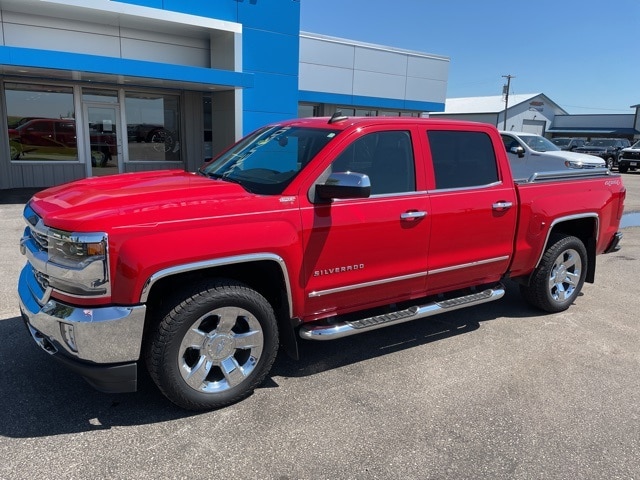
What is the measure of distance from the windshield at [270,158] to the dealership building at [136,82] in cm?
845

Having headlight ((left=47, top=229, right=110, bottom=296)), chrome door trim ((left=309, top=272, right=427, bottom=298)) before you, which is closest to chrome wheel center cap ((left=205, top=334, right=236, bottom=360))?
chrome door trim ((left=309, top=272, right=427, bottom=298))

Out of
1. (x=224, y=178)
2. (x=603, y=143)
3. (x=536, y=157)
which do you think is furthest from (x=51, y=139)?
(x=603, y=143)

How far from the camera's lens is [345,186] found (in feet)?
10.7

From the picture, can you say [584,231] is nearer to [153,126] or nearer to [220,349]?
[220,349]

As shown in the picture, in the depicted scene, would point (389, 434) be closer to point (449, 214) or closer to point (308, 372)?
point (308, 372)

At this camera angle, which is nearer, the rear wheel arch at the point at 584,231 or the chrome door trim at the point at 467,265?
the chrome door trim at the point at 467,265

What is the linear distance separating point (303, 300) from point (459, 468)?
145 cm

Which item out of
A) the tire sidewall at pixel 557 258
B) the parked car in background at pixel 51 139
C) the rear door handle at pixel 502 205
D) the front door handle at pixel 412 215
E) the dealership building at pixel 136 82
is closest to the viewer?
the front door handle at pixel 412 215

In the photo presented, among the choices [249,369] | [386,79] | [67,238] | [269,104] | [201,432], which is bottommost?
[201,432]

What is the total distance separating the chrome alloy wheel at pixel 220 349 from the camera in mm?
3160

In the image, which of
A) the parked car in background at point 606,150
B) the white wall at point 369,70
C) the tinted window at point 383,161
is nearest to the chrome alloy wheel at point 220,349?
the tinted window at point 383,161

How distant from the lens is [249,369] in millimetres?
3389

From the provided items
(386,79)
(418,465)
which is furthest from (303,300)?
(386,79)

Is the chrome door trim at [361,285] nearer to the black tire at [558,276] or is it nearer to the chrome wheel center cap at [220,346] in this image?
the chrome wheel center cap at [220,346]
